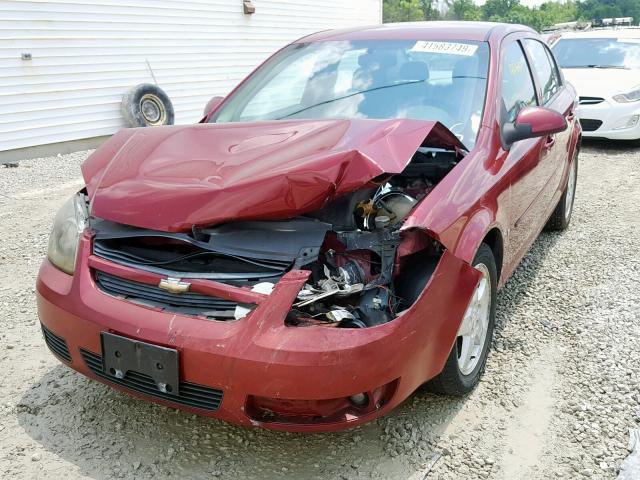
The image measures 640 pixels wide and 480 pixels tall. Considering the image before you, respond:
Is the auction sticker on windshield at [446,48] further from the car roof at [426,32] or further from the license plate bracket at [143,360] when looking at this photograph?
the license plate bracket at [143,360]

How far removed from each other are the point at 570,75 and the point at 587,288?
21.3ft

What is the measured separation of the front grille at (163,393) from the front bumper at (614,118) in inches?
321

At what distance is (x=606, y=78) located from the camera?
9031 mm

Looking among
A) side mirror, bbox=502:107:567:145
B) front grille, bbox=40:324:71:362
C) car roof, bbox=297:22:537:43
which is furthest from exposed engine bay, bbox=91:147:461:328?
car roof, bbox=297:22:537:43

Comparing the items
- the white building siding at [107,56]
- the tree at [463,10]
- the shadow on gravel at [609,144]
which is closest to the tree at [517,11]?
the tree at [463,10]

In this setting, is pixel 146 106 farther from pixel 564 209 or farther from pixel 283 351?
pixel 283 351

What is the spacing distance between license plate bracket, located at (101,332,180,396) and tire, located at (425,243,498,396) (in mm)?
1153

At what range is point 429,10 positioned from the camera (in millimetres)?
91125

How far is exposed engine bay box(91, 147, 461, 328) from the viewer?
87.6 inches

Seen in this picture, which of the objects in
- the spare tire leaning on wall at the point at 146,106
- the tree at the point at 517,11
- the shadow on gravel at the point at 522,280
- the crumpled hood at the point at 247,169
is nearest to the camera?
the crumpled hood at the point at 247,169

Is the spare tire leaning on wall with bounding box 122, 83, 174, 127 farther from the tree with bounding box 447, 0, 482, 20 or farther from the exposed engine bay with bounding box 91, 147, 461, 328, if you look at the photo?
the tree with bounding box 447, 0, 482, 20

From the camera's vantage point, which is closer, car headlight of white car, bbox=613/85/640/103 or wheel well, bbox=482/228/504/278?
wheel well, bbox=482/228/504/278

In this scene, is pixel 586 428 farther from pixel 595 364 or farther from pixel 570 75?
pixel 570 75

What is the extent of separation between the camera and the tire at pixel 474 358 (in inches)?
104
